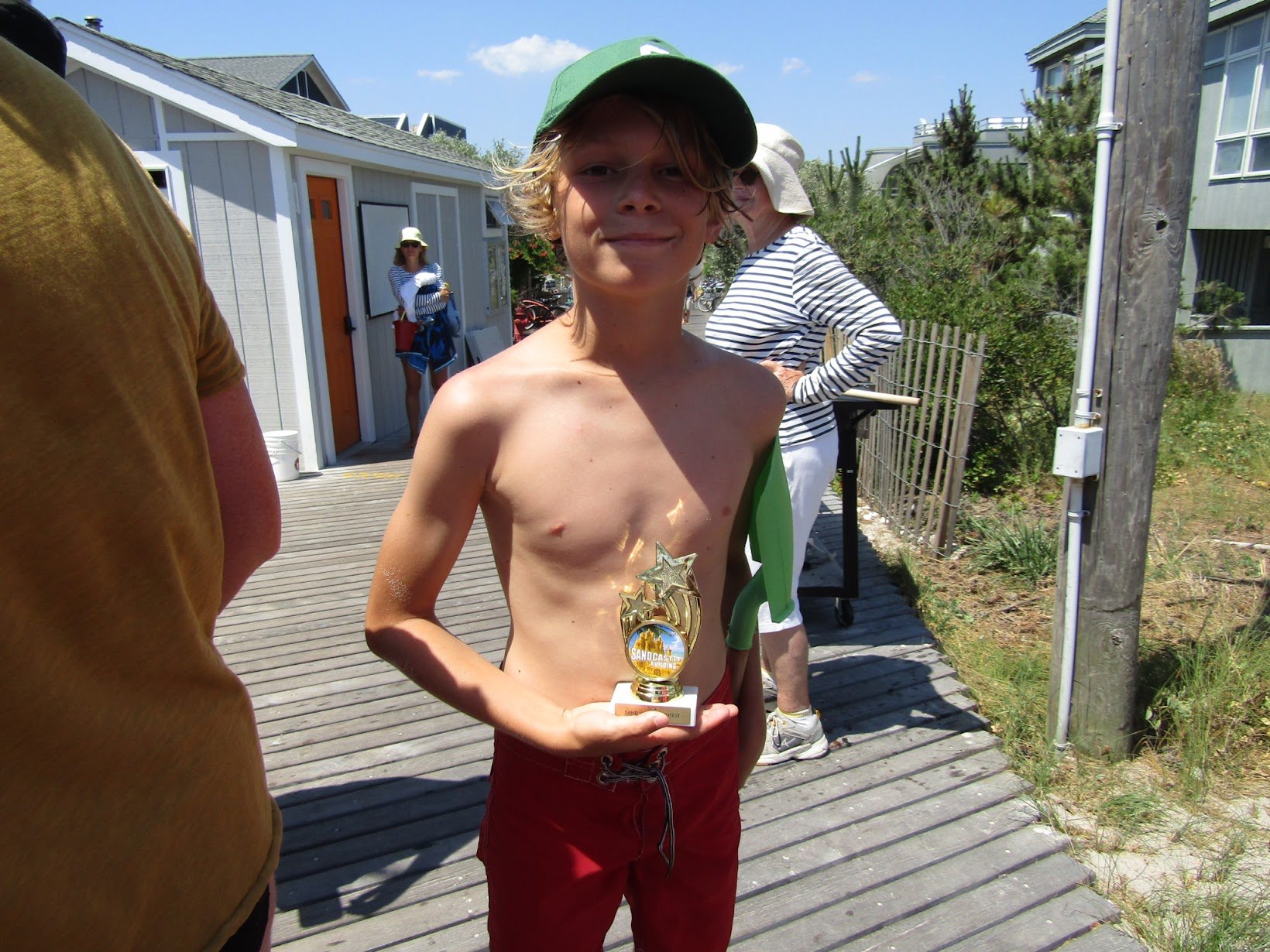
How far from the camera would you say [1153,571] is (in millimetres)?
5234

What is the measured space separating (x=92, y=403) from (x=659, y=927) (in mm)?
1238

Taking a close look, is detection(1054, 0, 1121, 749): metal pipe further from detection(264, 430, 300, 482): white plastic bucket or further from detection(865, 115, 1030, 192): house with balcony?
detection(865, 115, 1030, 192): house with balcony

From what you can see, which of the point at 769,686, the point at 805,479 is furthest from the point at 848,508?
the point at 805,479

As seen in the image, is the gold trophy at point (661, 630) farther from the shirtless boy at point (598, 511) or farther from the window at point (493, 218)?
the window at point (493, 218)

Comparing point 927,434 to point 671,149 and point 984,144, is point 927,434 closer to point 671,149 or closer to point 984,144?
point 671,149

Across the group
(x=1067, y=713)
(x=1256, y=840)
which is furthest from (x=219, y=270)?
(x=1256, y=840)

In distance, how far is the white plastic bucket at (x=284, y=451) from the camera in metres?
7.25

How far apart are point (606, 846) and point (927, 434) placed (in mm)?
5013

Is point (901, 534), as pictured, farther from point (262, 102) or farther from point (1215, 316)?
point (1215, 316)

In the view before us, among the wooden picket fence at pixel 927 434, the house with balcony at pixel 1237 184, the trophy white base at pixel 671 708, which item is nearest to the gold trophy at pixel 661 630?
the trophy white base at pixel 671 708

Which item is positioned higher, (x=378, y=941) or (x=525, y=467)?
(x=525, y=467)

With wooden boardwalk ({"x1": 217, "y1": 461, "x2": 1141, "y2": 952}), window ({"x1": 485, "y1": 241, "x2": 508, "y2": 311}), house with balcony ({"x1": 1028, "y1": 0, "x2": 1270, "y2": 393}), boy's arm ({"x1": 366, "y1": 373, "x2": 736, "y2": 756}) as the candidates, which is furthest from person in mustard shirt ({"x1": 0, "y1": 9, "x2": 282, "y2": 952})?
Answer: house with balcony ({"x1": 1028, "y1": 0, "x2": 1270, "y2": 393})

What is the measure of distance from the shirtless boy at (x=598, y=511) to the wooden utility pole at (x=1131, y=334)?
1843 mm

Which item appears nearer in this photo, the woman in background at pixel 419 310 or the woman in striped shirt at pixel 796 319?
the woman in striped shirt at pixel 796 319
